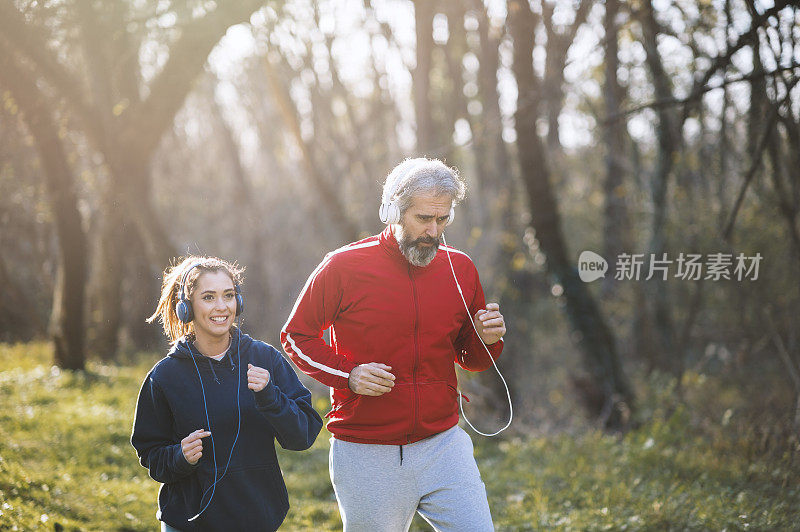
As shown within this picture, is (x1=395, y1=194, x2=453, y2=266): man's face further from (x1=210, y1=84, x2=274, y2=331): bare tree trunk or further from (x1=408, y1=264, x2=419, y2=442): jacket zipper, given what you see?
(x1=210, y1=84, x2=274, y2=331): bare tree trunk

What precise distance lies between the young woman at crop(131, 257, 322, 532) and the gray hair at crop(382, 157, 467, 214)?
0.83 metres

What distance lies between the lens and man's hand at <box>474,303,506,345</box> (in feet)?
11.6

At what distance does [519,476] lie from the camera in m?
7.56

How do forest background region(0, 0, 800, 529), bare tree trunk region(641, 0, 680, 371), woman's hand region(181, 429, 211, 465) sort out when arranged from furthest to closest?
bare tree trunk region(641, 0, 680, 371) < forest background region(0, 0, 800, 529) < woman's hand region(181, 429, 211, 465)

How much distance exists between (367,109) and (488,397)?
666 inches

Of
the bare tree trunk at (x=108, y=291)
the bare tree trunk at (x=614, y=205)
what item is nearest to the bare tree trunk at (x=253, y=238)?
the bare tree trunk at (x=108, y=291)

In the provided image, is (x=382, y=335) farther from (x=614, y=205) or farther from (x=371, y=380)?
(x=614, y=205)

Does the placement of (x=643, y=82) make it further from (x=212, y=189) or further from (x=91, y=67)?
(x=212, y=189)

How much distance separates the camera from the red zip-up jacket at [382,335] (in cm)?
344

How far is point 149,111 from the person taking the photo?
1048 cm

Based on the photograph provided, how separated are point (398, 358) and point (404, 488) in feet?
1.86

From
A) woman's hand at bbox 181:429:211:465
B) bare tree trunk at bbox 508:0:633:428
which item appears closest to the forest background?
bare tree trunk at bbox 508:0:633:428

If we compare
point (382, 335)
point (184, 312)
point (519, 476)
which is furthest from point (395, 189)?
point (519, 476)

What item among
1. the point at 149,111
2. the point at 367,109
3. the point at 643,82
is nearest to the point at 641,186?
the point at 643,82
